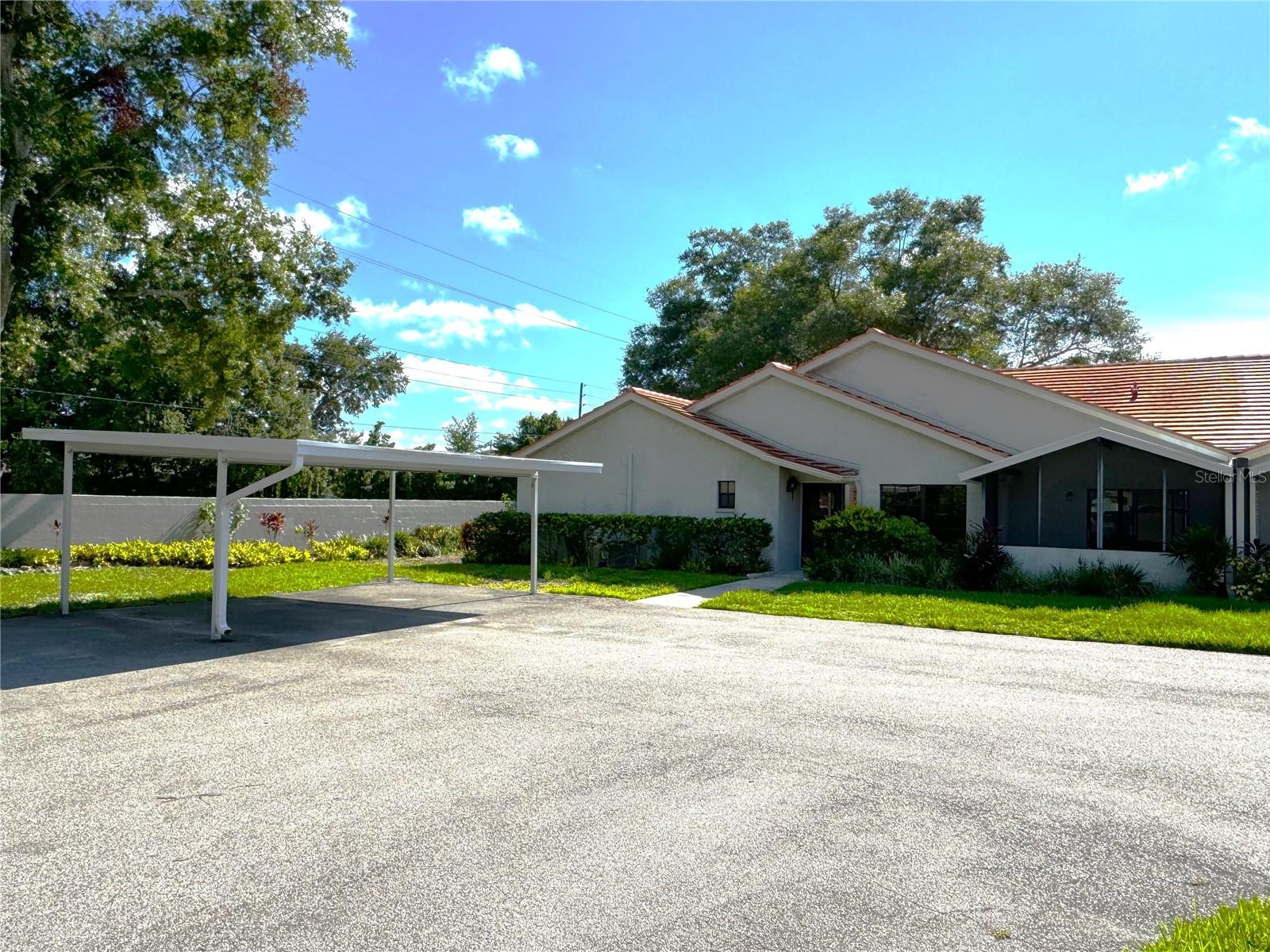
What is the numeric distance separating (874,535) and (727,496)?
4075 millimetres

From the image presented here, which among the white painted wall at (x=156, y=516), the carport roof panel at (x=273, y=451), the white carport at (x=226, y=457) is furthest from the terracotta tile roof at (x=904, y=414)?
the white painted wall at (x=156, y=516)

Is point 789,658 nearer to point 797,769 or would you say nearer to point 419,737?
point 797,769

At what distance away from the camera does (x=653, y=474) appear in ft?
71.8

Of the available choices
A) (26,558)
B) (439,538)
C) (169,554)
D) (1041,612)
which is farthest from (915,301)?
(26,558)

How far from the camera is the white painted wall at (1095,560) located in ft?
50.9

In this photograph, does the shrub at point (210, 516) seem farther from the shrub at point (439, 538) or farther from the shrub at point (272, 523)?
the shrub at point (439, 538)

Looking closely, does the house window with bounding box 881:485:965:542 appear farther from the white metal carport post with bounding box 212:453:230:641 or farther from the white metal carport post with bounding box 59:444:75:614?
the white metal carport post with bounding box 59:444:75:614

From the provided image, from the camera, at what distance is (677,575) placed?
18.6m

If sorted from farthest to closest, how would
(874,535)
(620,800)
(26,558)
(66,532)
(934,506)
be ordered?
(934,506) → (26,558) → (874,535) → (66,532) → (620,800)

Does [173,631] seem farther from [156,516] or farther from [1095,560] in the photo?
[1095,560]

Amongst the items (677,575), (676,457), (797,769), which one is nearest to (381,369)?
(676,457)

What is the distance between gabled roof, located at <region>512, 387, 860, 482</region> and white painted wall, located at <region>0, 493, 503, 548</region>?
5645 mm

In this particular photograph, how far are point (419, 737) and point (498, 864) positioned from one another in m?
2.38

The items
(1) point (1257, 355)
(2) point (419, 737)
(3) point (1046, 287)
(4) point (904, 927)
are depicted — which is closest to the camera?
(4) point (904, 927)
